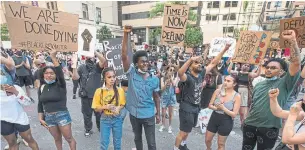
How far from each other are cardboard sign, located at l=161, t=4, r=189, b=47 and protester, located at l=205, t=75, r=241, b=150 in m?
1.54

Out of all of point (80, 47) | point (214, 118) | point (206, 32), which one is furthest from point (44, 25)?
point (206, 32)

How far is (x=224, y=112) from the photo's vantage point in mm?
3098

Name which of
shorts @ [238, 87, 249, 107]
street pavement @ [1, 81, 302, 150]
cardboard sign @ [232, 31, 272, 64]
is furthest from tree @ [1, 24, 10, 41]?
cardboard sign @ [232, 31, 272, 64]

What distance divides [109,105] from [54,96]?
78 cm

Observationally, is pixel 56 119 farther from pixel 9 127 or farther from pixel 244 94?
pixel 244 94

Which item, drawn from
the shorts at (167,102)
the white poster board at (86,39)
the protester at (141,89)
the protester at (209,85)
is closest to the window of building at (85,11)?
the shorts at (167,102)

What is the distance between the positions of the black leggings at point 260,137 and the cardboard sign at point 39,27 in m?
2.94

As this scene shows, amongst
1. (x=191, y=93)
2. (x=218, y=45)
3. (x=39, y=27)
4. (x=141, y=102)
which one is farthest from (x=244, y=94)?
(x=39, y=27)

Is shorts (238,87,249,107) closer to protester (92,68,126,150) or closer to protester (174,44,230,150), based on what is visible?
protester (174,44,230,150)

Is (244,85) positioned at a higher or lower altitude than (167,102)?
higher

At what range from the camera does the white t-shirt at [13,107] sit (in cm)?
278

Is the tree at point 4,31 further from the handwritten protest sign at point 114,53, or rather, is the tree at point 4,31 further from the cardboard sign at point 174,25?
the cardboard sign at point 174,25

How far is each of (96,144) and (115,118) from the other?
1.42 meters

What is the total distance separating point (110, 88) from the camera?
3.13m
